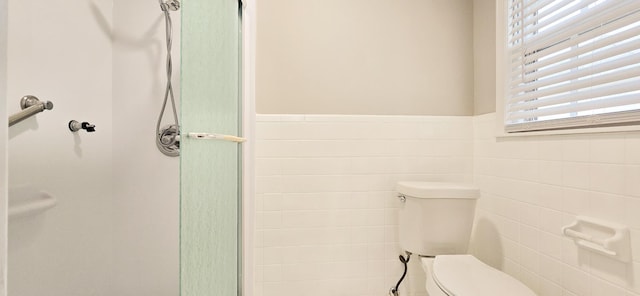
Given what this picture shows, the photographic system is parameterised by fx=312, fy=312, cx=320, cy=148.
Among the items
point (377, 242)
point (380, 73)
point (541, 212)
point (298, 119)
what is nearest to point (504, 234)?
point (541, 212)

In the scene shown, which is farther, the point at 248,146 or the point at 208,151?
the point at 248,146

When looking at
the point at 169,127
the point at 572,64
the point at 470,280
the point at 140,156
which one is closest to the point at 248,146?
the point at 169,127

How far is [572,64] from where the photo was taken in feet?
3.87

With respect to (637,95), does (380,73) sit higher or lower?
higher

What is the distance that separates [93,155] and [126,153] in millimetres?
147

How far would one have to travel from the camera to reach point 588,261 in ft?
3.56

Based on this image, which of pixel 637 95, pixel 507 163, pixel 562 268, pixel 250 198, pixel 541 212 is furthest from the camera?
pixel 250 198

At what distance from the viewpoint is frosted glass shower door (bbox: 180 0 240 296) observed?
736 millimetres

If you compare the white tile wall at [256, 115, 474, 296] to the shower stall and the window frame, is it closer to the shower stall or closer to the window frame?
the shower stall

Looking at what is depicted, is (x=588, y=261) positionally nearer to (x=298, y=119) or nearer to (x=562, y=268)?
(x=562, y=268)

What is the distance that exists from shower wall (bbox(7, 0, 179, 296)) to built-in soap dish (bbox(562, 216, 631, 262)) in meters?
1.79

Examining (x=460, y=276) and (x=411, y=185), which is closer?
(x=460, y=276)

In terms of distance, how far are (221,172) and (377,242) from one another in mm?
1056

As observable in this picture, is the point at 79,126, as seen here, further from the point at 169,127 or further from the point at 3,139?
the point at 3,139
